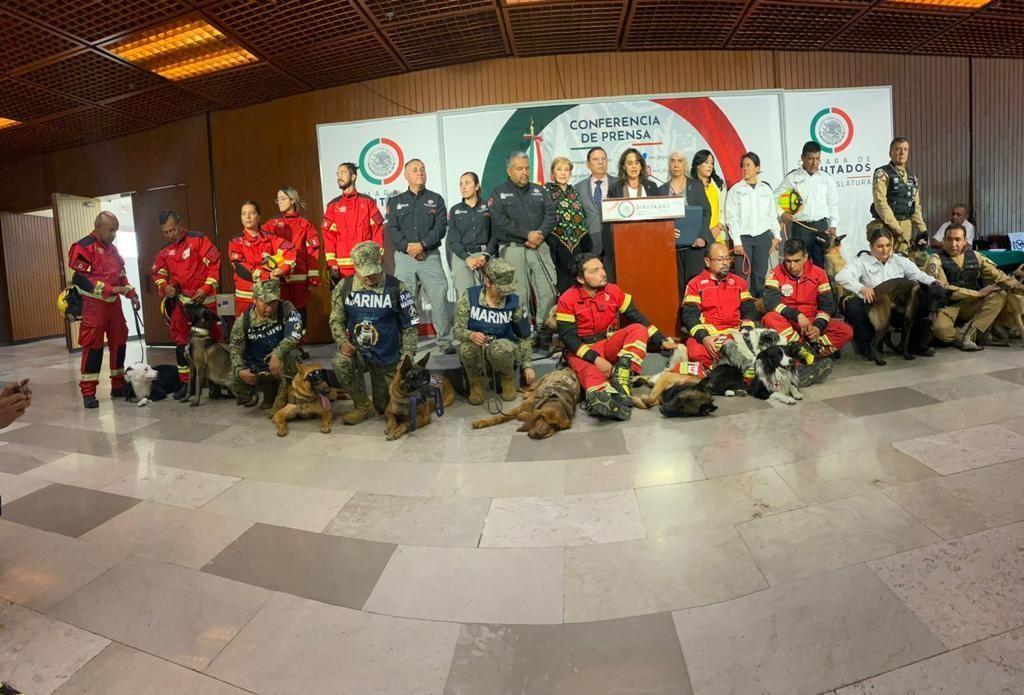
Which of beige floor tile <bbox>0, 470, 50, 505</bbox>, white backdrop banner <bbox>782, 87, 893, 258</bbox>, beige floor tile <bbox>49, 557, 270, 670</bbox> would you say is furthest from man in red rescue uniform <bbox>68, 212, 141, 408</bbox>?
white backdrop banner <bbox>782, 87, 893, 258</bbox>

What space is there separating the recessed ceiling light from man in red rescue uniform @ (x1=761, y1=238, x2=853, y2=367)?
6148 mm

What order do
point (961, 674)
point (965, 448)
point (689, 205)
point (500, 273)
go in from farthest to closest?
point (689, 205) → point (500, 273) → point (965, 448) → point (961, 674)

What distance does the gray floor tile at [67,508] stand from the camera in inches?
113

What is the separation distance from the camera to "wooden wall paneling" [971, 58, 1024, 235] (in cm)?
798

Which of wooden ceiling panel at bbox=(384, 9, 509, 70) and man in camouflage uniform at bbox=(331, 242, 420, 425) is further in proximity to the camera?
wooden ceiling panel at bbox=(384, 9, 509, 70)

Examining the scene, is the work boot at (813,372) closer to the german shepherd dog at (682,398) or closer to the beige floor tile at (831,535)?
the german shepherd dog at (682,398)

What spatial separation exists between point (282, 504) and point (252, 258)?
3564 mm

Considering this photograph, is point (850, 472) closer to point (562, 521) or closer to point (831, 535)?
point (831, 535)

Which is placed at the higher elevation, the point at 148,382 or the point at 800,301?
the point at 800,301

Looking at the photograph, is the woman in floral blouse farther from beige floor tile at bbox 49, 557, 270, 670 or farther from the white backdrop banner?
beige floor tile at bbox 49, 557, 270, 670

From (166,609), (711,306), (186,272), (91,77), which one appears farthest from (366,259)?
(91,77)

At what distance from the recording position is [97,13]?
5234 millimetres

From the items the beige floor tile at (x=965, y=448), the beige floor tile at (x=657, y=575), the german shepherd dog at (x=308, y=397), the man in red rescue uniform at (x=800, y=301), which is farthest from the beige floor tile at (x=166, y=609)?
the man in red rescue uniform at (x=800, y=301)

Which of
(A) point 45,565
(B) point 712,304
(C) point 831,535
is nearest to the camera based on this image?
(C) point 831,535
